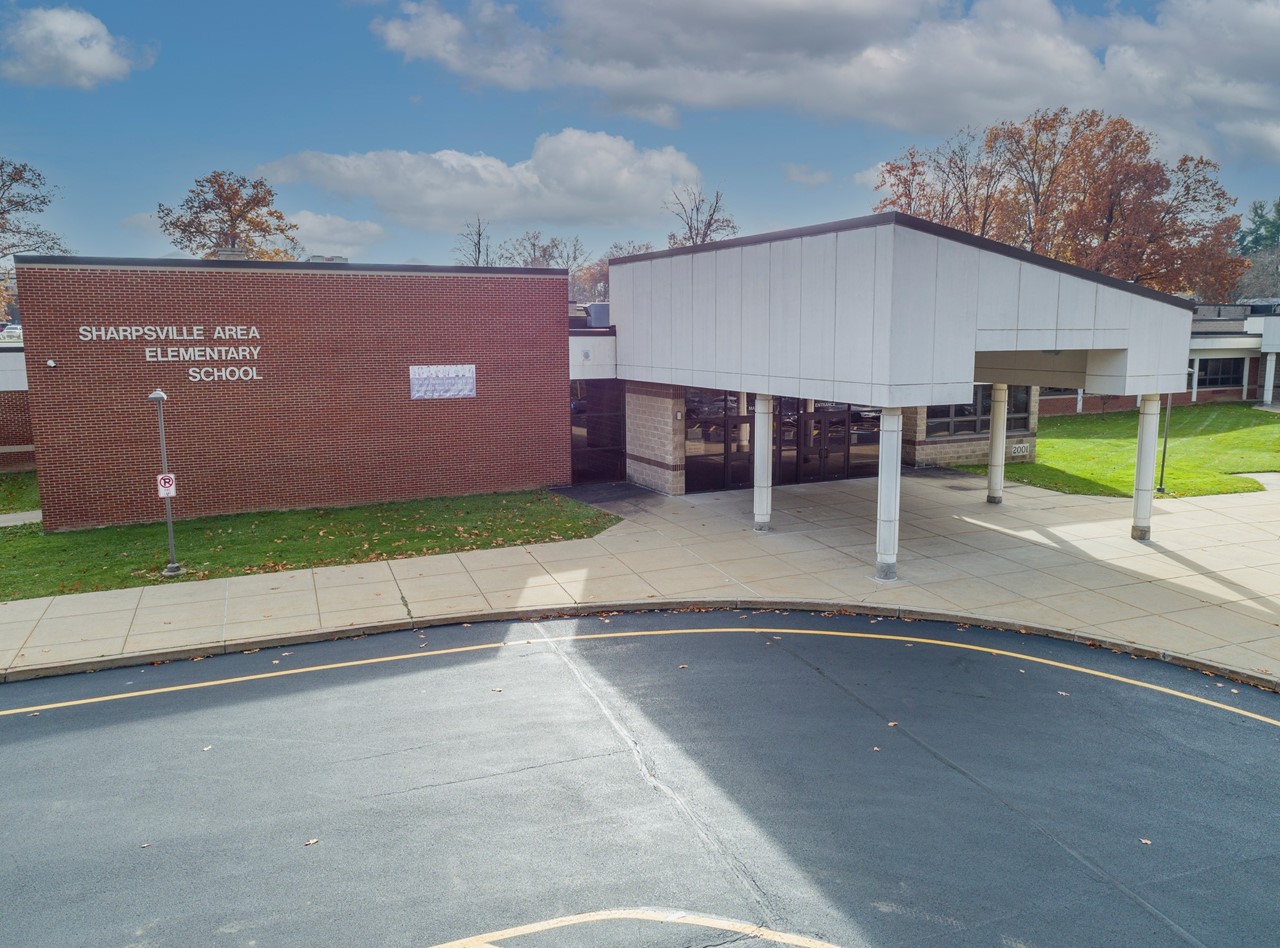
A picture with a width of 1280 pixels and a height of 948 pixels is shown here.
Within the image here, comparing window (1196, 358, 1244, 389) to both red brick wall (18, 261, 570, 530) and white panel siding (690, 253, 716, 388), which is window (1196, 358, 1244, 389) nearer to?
white panel siding (690, 253, 716, 388)

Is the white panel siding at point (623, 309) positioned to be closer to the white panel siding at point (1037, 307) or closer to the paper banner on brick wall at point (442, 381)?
the paper banner on brick wall at point (442, 381)

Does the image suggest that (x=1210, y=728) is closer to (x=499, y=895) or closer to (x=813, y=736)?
(x=813, y=736)

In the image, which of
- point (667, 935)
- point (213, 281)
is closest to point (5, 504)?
point (213, 281)

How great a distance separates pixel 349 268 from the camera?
22.6 m

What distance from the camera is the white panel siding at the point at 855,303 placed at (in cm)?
1524

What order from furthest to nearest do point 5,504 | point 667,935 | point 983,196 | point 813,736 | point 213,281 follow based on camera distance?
point 983,196 < point 5,504 < point 213,281 < point 813,736 < point 667,935

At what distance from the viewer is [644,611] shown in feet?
49.5

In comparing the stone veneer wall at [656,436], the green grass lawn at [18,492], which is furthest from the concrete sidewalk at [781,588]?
the green grass lawn at [18,492]

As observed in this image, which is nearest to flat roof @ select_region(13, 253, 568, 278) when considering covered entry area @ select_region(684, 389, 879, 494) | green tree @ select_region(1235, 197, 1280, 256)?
covered entry area @ select_region(684, 389, 879, 494)

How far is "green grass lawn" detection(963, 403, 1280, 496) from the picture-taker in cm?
2627

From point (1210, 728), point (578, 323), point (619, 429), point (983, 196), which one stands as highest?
point (983, 196)

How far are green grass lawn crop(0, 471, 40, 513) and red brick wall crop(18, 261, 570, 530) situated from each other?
5.11 m

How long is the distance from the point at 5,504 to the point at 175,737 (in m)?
19.3

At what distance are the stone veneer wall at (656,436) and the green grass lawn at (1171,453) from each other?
11375 mm
